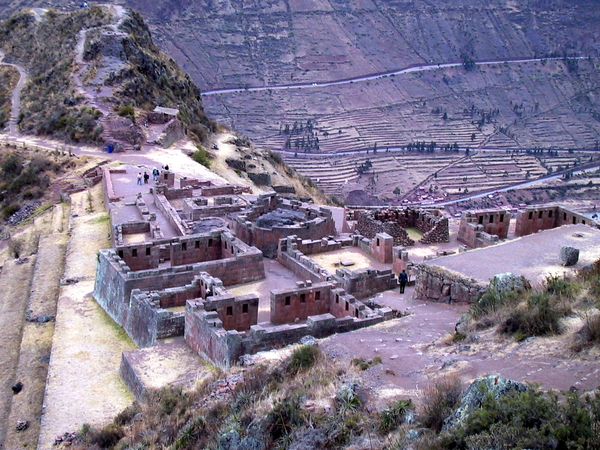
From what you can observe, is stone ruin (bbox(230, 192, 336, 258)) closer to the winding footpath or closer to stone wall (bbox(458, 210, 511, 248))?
stone wall (bbox(458, 210, 511, 248))

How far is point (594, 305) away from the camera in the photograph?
12.7 metres

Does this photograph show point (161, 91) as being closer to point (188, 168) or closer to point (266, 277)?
point (188, 168)

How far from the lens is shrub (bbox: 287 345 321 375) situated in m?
13.1

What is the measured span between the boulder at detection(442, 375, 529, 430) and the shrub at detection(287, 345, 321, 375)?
4064 millimetres

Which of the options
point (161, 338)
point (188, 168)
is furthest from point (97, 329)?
point (188, 168)

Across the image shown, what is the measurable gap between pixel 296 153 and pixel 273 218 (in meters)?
60.8

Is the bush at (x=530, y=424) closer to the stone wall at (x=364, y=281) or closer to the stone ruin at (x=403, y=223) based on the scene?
the stone wall at (x=364, y=281)

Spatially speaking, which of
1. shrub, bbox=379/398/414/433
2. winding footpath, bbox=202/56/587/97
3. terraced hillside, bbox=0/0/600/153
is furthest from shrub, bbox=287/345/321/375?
winding footpath, bbox=202/56/587/97

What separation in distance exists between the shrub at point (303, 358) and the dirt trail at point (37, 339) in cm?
675

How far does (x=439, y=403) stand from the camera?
9.74 m

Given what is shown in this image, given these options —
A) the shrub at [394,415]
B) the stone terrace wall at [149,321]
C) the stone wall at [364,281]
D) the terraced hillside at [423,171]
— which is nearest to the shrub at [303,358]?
the shrub at [394,415]

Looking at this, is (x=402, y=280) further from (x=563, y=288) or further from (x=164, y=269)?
(x=563, y=288)

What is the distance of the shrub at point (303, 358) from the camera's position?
1309cm

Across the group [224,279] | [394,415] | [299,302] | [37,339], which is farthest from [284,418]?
[37,339]
